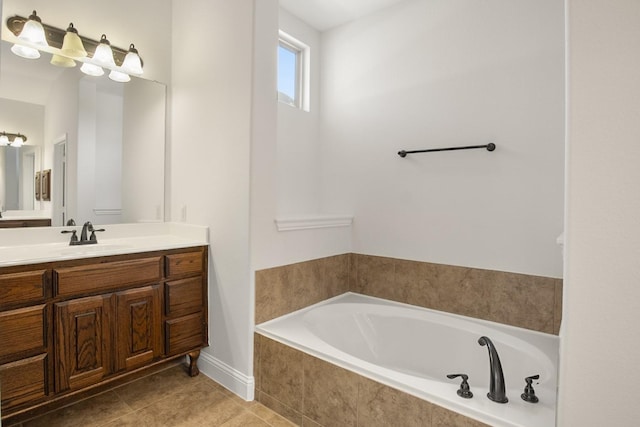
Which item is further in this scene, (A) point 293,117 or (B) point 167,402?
(A) point 293,117

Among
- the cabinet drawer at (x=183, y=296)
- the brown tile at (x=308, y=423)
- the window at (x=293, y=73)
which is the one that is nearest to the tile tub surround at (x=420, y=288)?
the cabinet drawer at (x=183, y=296)

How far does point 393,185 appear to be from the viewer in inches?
98.4

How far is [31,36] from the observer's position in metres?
1.88

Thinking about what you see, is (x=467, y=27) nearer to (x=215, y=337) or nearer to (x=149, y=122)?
(x=149, y=122)

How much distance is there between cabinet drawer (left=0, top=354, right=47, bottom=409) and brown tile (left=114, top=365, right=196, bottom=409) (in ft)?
1.66

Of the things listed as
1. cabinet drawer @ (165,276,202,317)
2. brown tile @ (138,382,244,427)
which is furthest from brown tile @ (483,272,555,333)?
cabinet drawer @ (165,276,202,317)

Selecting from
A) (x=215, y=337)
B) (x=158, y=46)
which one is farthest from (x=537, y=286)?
(x=158, y=46)

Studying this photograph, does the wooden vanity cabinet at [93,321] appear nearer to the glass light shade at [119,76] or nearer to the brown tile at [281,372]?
the brown tile at [281,372]

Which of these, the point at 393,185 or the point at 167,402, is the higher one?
the point at 393,185

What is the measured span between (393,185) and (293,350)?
1.39 meters

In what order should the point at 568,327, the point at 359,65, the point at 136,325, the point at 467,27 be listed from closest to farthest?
the point at 568,327 → the point at 136,325 → the point at 467,27 → the point at 359,65

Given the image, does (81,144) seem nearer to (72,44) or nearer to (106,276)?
(72,44)

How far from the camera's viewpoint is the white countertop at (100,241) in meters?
1.64

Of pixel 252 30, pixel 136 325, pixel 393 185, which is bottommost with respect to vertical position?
pixel 136 325
